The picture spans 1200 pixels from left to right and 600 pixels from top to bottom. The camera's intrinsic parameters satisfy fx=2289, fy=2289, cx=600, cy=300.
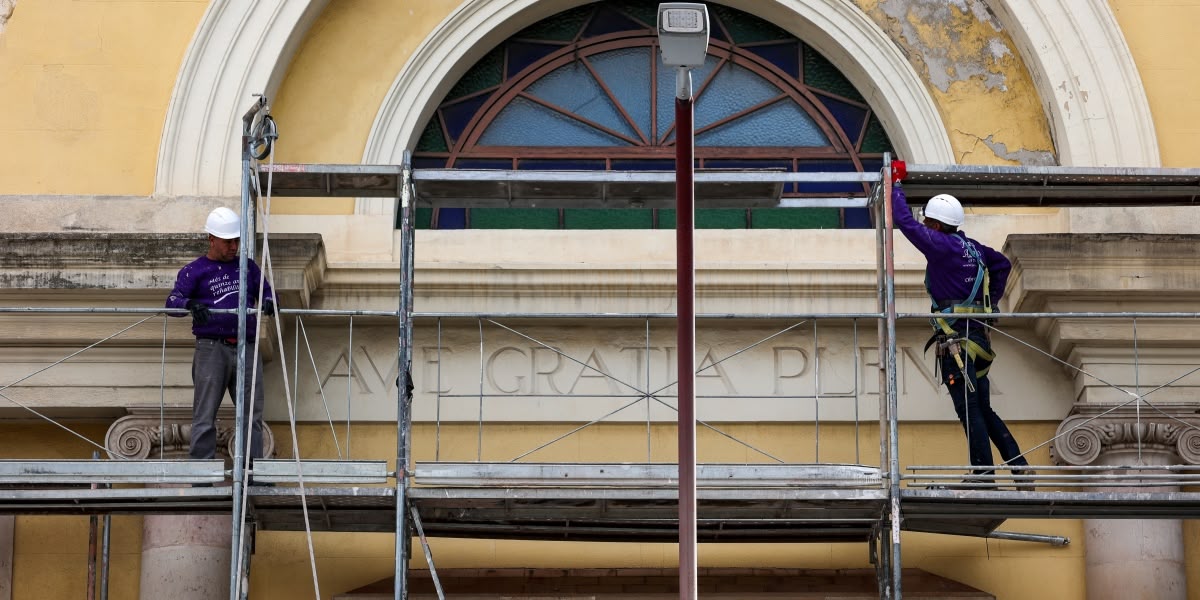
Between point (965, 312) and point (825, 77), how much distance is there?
9.70ft

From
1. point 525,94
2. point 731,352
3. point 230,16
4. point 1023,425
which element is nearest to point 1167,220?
point 1023,425

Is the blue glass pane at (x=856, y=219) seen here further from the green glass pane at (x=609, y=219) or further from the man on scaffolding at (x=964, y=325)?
the man on scaffolding at (x=964, y=325)

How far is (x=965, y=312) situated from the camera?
14016 mm

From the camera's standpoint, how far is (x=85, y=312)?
46.4ft

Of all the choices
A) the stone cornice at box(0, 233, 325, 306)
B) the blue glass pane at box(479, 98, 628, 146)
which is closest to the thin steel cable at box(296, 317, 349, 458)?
the stone cornice at box(0, 233, 325, 306)

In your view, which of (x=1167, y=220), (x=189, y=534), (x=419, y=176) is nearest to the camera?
(x=419, y=176)

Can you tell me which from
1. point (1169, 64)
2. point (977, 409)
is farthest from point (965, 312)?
point (1169, 64)

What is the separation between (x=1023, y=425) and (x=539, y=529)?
11.1ft

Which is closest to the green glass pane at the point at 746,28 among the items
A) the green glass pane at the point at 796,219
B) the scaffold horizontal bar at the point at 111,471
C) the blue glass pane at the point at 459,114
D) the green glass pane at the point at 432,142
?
the green glass pane at the point at 796,219

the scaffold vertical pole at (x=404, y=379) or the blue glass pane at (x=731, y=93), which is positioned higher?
the blue glass pane at (x=731, y=93)

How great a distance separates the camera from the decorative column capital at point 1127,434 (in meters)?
14.7

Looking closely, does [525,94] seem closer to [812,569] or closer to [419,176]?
[419,176]

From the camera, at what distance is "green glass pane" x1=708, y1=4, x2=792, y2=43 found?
54.0 ft

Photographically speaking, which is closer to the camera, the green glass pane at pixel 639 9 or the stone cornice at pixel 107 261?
the stone cornice at pixel 107 261
